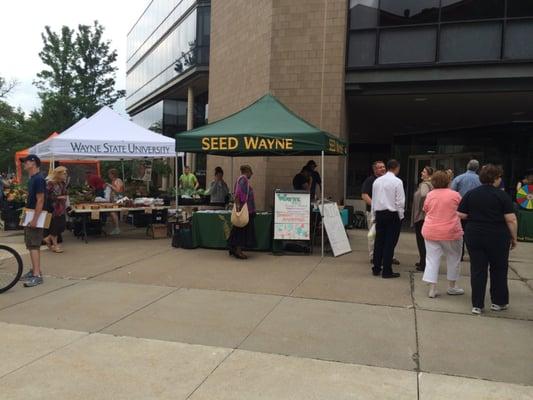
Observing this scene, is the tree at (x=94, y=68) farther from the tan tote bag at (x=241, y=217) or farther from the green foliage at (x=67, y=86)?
the tan tote bag at (x=241, y=217)

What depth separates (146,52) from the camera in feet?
94.2

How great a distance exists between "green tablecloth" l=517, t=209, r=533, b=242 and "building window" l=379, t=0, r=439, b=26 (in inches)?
206

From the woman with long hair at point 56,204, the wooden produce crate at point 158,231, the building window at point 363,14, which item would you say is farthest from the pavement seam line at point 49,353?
the building window at point 363,14

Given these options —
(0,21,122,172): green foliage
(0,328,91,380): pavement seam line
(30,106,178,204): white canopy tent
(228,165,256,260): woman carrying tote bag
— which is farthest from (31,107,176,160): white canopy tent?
(0,21,122,172): green foliage

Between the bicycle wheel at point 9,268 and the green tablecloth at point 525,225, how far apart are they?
10.7 m

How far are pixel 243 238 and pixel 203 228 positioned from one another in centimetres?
125

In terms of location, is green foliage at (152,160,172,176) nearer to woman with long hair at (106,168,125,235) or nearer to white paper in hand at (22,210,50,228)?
woman with long hair at (106,168,125,235)

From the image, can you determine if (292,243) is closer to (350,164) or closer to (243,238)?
(243,238)

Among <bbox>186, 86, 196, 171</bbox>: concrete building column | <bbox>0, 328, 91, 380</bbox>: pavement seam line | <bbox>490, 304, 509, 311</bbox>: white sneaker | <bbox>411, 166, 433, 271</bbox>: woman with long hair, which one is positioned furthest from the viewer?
<bbox>186, 86, 196, 171</bbox>: concrete building column

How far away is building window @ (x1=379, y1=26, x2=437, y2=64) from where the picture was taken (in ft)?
40.9

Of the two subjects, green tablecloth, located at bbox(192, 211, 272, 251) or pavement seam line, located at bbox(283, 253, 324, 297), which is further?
green tablecloth, located at bbox(192, 211, 272, 251)

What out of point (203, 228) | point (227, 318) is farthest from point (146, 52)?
point (227, 318)

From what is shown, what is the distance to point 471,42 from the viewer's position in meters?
12.2

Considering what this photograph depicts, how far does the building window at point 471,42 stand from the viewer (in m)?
12.0
